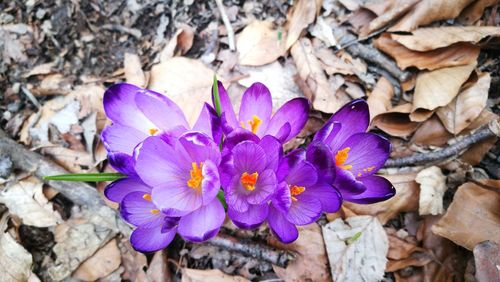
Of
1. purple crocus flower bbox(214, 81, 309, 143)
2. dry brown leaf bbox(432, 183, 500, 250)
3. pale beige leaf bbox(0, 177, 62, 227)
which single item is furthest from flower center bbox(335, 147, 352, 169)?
pale beige leaf bbox(0, 177, 62, 227)

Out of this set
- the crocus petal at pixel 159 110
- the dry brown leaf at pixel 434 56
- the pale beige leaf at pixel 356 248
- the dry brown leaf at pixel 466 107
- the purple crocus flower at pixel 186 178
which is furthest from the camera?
the dry brown leaf at pixel 434 56

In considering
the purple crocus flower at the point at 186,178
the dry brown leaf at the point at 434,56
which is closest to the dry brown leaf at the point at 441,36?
the dry brown leaf at the point at 434,56

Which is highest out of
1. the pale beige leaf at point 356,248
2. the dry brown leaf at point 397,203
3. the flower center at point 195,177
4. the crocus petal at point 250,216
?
the flower center at point 195,177

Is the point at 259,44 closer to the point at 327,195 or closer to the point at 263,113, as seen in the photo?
the point at 263,113

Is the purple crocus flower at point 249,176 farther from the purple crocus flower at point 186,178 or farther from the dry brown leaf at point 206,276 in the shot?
the dry brown leaf at point 206,276

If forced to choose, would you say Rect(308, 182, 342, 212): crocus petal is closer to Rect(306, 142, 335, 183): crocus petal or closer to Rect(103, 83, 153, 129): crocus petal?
Rect(306, 142, 335, 183): crocus petal

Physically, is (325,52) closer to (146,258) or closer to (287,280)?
(287,280)
